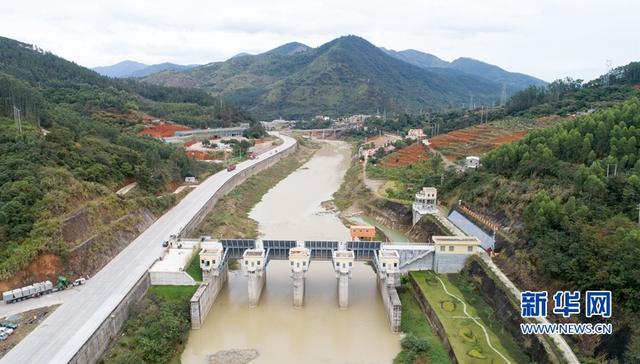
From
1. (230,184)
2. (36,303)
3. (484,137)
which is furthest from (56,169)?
(484,137)

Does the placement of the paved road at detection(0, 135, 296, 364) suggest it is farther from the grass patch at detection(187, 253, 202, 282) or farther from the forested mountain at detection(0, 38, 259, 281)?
the forested mountain at detection(0, 38, 259, 281)

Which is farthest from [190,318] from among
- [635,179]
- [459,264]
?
[635,179]

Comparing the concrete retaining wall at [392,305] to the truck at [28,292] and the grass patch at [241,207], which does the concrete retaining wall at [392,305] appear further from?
the truck at [28,292]

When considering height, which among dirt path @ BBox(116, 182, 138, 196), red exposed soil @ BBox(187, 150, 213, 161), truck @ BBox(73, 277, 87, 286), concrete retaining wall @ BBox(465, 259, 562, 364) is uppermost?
red exposed soil @ BBox(187, 150, 213, 161)

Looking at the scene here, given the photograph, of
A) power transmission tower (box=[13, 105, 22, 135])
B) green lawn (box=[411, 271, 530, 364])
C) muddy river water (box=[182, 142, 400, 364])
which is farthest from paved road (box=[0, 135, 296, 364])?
green lawn (box=[411, 271, 530, 364])

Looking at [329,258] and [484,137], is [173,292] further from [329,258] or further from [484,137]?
[484,137]
